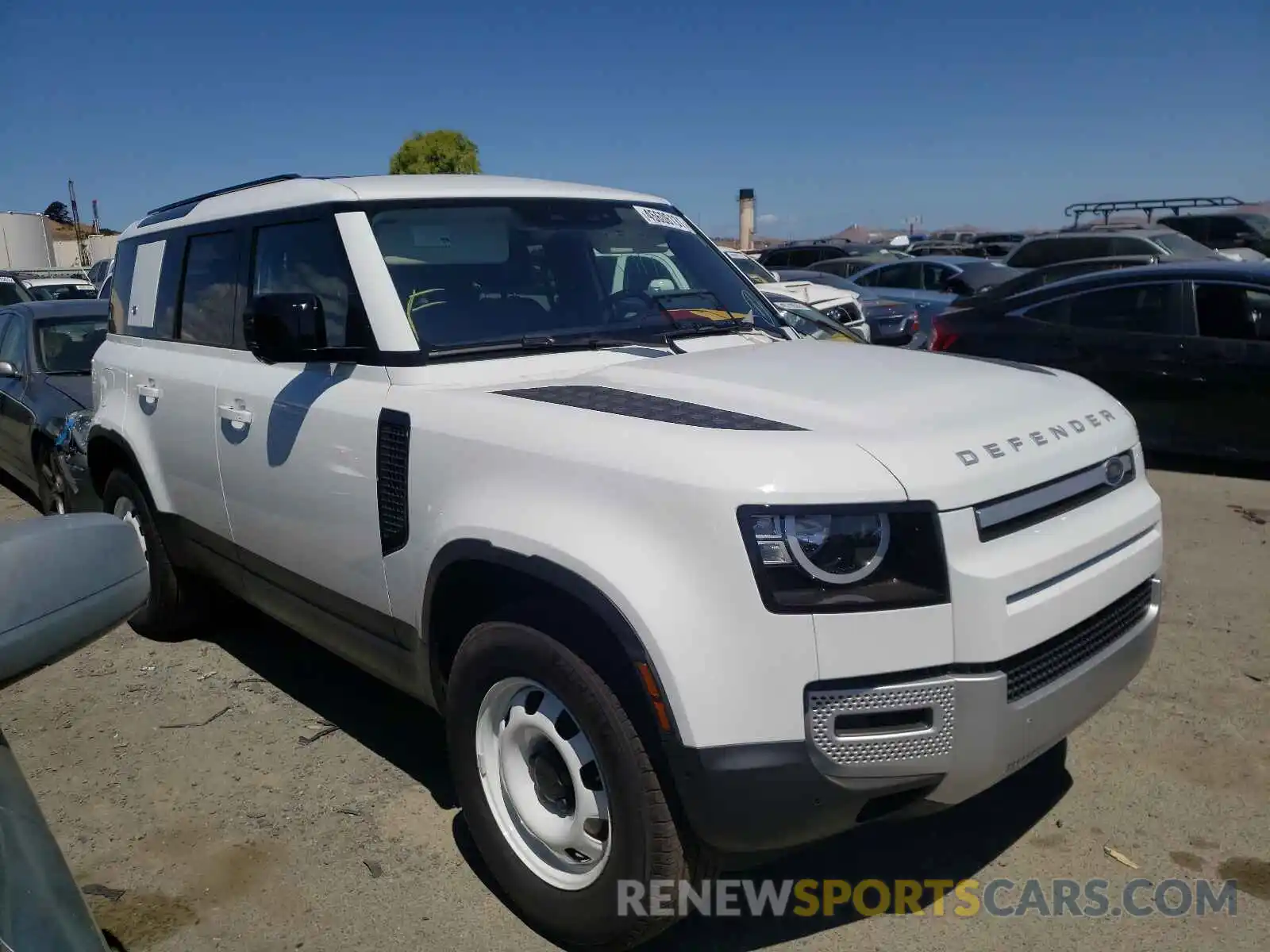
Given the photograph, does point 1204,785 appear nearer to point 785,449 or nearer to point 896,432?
point 896,432

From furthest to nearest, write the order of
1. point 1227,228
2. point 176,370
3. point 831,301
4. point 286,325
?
point 1227,228
point 831,301
point 176,370
point 286,325

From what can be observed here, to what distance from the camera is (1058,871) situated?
9.71 feet

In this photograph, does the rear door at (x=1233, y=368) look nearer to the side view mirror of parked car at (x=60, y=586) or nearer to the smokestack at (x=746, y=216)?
the side view mirror of parked car at (x=60, y=586)

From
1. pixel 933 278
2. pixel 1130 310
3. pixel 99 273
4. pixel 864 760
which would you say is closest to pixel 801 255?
pixel 933 278

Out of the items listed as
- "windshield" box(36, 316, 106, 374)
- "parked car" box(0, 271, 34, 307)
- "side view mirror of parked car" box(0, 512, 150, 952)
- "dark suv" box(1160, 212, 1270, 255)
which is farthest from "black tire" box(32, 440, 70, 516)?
"dark suv" box(1160, 212, 1270, 255)

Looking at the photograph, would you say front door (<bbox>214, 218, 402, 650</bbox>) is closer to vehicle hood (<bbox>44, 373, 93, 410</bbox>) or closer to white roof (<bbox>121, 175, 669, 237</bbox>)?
white roof (<bbox>121, 175, 669, 237</bbox>)

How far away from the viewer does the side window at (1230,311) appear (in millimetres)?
7277

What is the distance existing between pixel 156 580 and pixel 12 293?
1356 cm

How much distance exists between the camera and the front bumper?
7.14ft

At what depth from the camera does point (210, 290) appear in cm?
427

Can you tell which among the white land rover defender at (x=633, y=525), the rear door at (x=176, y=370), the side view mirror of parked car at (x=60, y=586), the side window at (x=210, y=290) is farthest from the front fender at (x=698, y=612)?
the side window at (x=210, y=290)

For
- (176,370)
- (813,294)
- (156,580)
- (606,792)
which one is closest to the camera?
(606,792)

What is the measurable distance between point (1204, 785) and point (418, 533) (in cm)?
270

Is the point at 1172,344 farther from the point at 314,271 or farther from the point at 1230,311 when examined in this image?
the point at 314,271
